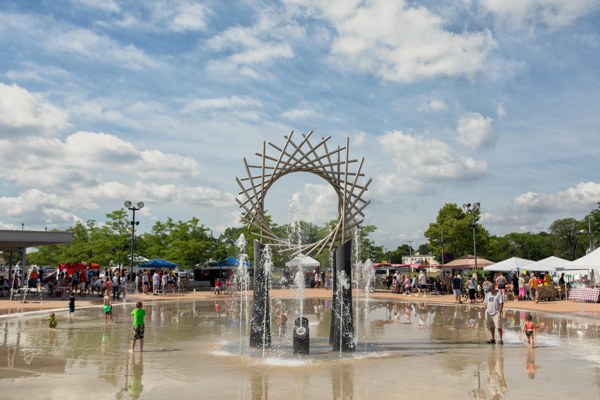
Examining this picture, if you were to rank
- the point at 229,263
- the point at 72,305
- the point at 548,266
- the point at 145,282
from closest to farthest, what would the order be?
the point at 72,305
the point at 548,266
the point at 145,282
the point at 229,263

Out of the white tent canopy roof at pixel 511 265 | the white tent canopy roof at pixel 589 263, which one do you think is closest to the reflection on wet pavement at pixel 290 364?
the white tent canopy roof at pixel 589 263

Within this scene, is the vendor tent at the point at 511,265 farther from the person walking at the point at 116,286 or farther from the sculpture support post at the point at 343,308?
the person walking at the point at 116,286

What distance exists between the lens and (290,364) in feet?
34.7

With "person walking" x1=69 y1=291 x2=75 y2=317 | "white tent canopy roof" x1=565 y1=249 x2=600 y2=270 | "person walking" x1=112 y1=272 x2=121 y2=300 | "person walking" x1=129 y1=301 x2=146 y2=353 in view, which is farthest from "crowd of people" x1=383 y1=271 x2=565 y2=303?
"person walking" x1=112 y1=272 x2=121 y2=300

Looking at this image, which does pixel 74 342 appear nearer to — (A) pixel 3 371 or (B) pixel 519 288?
(A) pixel 3 371

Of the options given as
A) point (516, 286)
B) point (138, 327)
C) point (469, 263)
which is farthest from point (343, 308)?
point (469, 263)

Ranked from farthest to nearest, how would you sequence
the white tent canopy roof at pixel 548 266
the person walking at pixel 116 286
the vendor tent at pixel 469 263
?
the vendor tent at pixel 469 263 → the white tent canopy roof at pixel 548 266 → the person walking at pixel 116 286

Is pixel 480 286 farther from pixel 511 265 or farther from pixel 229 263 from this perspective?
pixel 229 263

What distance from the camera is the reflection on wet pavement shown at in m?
8.34

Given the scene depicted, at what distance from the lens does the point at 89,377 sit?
9266 millimetres

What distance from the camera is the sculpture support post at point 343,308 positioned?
472 inches

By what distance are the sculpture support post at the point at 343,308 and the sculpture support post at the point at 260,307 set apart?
1.74 meters

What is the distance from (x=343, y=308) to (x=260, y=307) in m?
2.15

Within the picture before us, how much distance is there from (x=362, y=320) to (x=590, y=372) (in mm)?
10101
